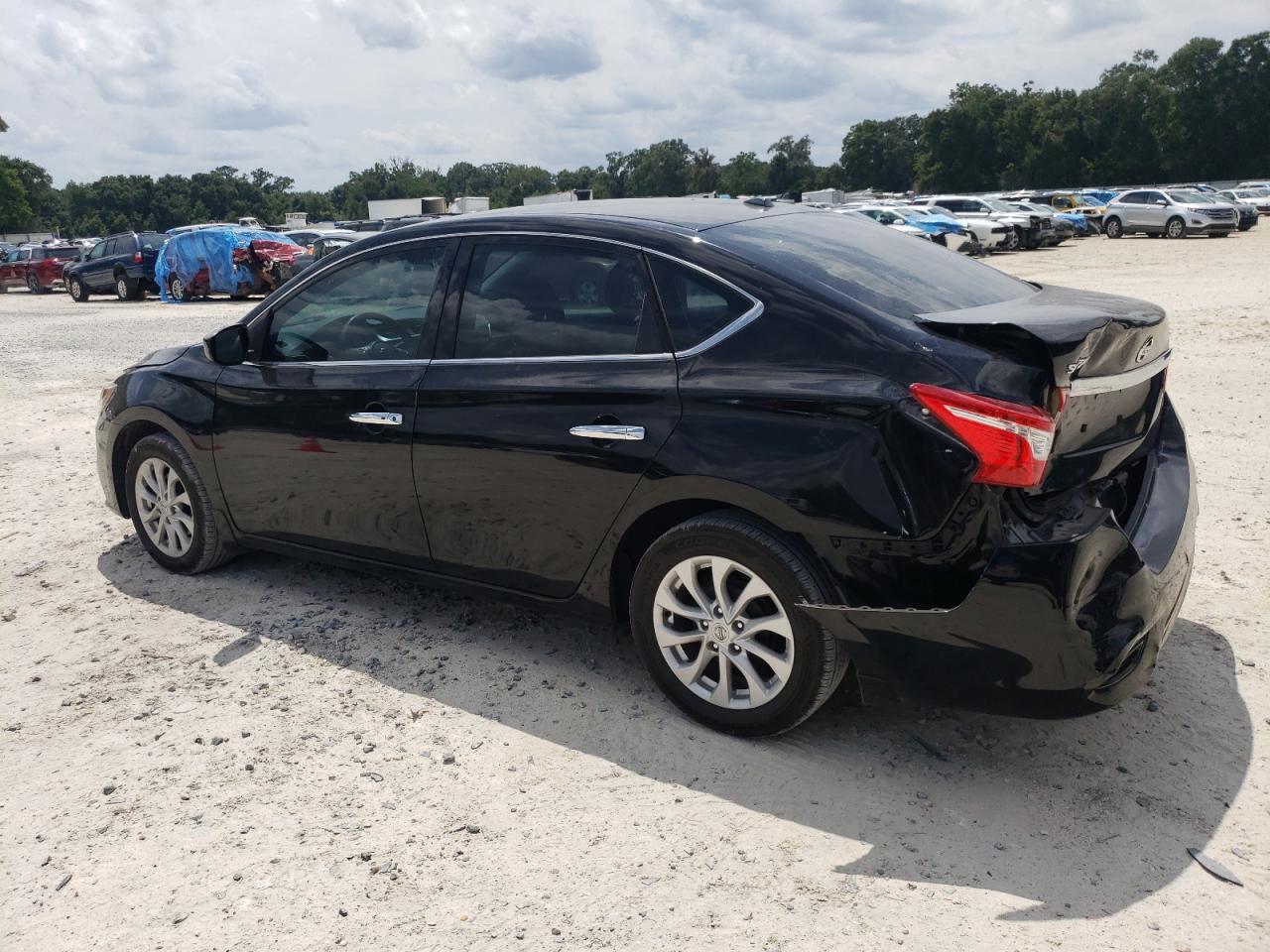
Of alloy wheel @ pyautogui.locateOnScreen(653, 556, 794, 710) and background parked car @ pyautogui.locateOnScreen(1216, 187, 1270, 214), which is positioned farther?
background parked car @ pyautogui.locateOnScreen(1216, 187, 1270, 214)

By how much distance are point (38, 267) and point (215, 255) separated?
43.8ft

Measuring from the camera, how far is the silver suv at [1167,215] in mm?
35000

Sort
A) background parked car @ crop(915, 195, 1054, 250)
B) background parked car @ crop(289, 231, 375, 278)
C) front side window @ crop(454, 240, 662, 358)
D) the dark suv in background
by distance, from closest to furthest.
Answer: front side window @ crop(454, 240, 662, 358) → background parked car @ crop(289, 231, 375, 278) → the dark suv in background → background parked car @ crop(915, 195, 1054, 250)

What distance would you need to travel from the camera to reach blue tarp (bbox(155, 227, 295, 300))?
2500cm

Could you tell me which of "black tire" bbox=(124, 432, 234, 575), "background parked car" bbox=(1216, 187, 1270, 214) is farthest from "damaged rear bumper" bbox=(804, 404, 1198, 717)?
"background parked car" bbox=(1216, 187, 1270, 214)

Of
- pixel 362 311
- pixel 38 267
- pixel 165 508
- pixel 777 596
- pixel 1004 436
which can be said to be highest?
pixel 362 311

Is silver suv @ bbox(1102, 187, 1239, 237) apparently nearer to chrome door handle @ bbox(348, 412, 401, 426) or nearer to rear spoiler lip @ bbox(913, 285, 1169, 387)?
rear spoiler lip @ bbox(913, 285, 1169, 387)

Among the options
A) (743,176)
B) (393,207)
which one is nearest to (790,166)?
(743,176)

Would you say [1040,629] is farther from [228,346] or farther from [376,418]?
[228,346]

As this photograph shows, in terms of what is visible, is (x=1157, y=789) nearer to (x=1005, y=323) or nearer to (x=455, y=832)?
(x=1005, y=323)

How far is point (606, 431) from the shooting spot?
3.70 m

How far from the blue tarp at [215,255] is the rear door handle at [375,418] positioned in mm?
22292

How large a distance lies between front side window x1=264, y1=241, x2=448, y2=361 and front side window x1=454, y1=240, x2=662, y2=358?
268 millimetres

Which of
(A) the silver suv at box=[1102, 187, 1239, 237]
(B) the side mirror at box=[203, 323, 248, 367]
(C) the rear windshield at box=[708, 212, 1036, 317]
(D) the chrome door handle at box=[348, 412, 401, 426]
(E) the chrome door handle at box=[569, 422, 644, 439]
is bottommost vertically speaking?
(A) the silver suv at box=[1102, 187, 1239, 237]
